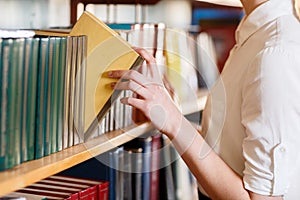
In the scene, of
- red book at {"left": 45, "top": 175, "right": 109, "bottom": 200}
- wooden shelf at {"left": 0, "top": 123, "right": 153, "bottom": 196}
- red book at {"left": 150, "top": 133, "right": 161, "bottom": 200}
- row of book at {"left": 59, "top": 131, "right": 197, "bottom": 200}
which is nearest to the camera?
wooden shelf at {"left": 0, "top": 123, "right": 153, "bottom": 196}

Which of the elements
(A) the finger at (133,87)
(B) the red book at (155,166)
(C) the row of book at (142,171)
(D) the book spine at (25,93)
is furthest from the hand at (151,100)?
(B) the red book at (155,166)

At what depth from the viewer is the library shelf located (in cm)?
75

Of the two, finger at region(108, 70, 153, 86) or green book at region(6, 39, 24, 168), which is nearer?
green book at region(6, 39, 24, 168)

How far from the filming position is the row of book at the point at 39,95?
764 millimetres

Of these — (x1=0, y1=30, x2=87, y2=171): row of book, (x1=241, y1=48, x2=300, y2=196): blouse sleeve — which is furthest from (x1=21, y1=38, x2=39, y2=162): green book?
(x1=241, y1=48, x2=300, y2=196): blouse sleeve

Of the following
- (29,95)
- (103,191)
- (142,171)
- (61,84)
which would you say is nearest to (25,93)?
(29,95)

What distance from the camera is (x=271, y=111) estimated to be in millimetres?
946

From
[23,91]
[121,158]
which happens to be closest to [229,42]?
[121,158]

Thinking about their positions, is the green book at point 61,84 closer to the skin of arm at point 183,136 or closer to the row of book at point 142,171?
the skin of arm at point 183,136

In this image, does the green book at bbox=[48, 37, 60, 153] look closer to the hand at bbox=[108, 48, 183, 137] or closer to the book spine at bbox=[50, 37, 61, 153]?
the book spine at bbox=[50, 37, 61, 153]

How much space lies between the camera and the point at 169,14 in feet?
7.09

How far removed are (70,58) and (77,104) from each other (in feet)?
0.30

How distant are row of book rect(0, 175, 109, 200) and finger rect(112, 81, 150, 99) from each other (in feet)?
0.84

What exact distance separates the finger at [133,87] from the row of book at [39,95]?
0.07m
